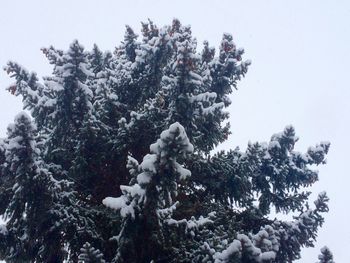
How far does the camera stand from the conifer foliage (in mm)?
5734

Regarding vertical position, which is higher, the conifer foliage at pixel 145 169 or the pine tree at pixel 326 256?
the conifer foliage at pixel 145 169

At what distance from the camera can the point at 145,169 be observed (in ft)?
17.5

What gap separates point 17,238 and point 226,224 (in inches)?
159

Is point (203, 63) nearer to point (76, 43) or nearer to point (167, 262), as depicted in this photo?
point (76, 43)

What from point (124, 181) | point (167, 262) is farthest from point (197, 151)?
point (167, 262)

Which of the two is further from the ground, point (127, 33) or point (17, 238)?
point (127, 33)

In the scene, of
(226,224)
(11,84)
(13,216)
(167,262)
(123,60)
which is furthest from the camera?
(123,60)

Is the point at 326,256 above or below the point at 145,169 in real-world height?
below

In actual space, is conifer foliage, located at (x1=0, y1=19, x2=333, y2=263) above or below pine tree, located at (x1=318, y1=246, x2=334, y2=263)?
above

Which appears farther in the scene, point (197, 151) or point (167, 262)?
point (197, 151)

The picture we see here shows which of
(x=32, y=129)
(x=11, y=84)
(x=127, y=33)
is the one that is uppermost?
(x=127, y=33)

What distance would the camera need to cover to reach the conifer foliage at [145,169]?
5.73 m

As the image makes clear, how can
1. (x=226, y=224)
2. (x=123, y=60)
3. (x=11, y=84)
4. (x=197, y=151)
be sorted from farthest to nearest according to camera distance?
(x=123, y=60)
(x=197, y=151)
(x=11, y=84)
(x=226, y=224)

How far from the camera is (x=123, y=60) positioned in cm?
1059
